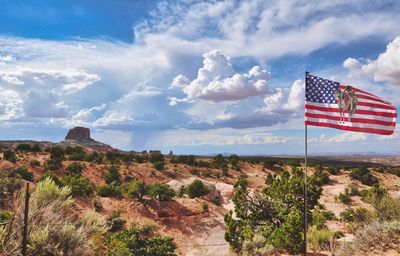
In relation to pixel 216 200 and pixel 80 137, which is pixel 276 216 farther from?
pixel 80 137

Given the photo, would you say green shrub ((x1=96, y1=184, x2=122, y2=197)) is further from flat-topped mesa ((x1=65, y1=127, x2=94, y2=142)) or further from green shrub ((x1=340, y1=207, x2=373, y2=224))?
flat-topped mesa ((x1=65, y1=127, x2=94, y2=142))

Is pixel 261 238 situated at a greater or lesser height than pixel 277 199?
lesser

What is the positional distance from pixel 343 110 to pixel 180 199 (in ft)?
68.0

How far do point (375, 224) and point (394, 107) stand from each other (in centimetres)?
482

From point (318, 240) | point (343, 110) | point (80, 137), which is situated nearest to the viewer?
point (343, 110)

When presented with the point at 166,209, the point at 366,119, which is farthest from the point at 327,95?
the point at 166,209

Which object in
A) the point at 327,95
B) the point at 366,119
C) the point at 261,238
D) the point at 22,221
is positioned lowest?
the point at 261,238

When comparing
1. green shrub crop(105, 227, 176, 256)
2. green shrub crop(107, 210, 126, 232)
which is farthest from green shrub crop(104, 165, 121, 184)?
green shrub crop(105, 227, 176, 256)

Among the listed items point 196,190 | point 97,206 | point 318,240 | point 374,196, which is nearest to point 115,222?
point 97,206

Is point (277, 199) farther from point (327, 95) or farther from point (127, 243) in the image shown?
point (127, 243)

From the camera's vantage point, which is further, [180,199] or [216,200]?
[216,200]

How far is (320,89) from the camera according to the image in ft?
38.8

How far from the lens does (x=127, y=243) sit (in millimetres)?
16516

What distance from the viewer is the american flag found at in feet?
38.1
